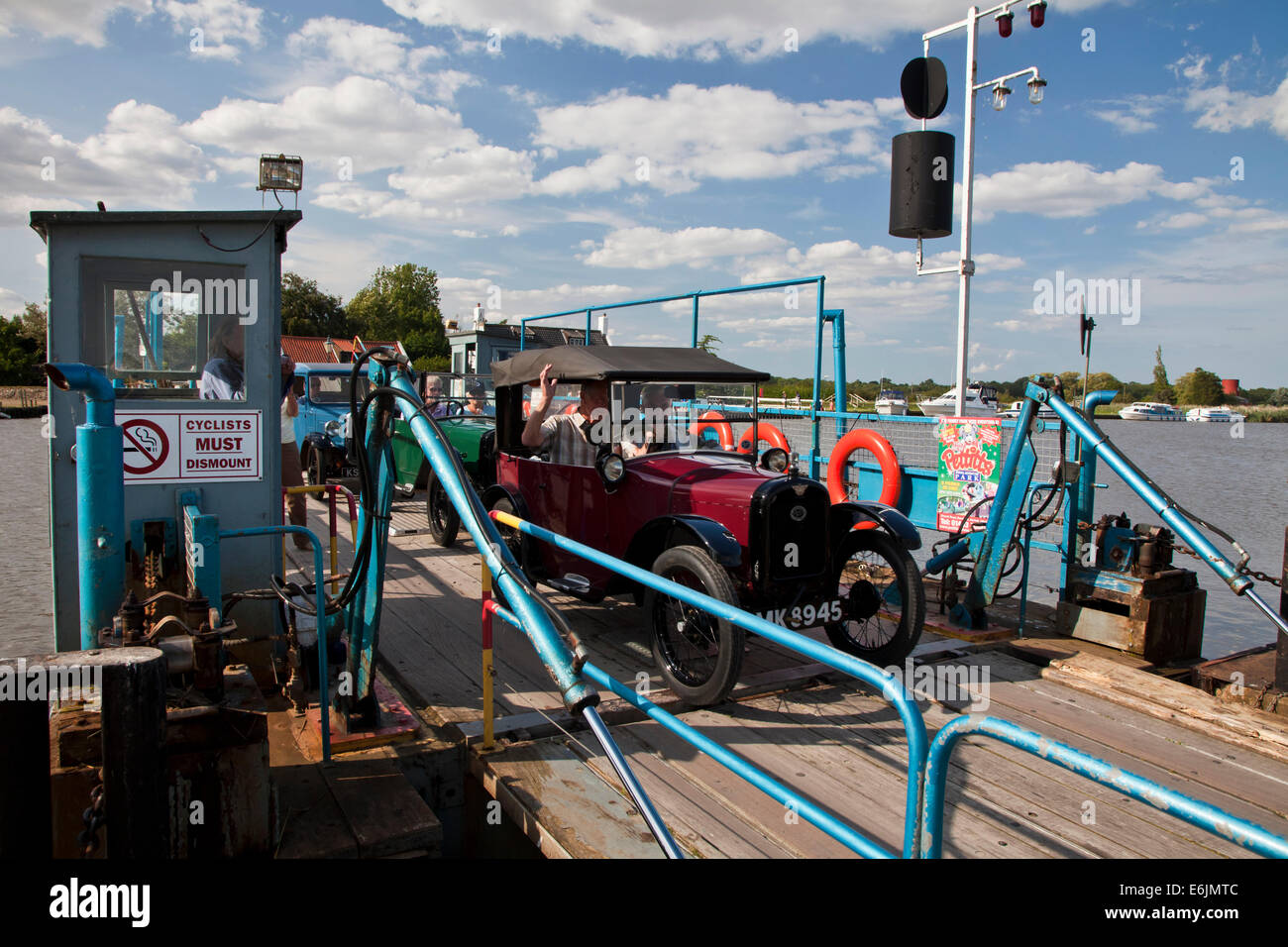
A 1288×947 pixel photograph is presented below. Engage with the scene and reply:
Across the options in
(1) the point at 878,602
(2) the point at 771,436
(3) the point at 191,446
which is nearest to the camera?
(3) the point at 191,446

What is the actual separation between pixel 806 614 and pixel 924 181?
5072 millimetres

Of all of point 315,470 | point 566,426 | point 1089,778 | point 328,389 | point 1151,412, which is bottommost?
point 315,470

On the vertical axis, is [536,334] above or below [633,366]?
above

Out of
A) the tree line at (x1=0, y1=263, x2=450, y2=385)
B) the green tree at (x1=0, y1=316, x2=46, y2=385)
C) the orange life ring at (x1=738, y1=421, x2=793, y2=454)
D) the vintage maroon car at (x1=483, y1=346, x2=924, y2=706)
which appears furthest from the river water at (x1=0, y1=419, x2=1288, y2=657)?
the tree line at (x1=0, y1=263, x2=450, y2=385)

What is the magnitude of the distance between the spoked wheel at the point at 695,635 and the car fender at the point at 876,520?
1.26 metres

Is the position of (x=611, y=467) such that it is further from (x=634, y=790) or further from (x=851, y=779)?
(x=634, y=790)

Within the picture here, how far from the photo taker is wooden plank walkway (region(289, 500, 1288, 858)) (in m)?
3.20

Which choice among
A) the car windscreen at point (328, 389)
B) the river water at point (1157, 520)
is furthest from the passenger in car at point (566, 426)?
the car windscreen at point (328, 389)

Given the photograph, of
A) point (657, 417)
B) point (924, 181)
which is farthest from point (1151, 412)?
point (657, 417)

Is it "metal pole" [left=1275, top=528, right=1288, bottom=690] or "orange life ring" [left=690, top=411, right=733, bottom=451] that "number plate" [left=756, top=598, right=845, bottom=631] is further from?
"metal pole" [left=1275, top=528, right=1288, bottom=690]

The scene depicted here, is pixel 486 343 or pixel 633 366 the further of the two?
pixel 486 343

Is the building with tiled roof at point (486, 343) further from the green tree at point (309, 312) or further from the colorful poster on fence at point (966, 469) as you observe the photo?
the green tree at point (309, 312)

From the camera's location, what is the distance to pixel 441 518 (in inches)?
339
